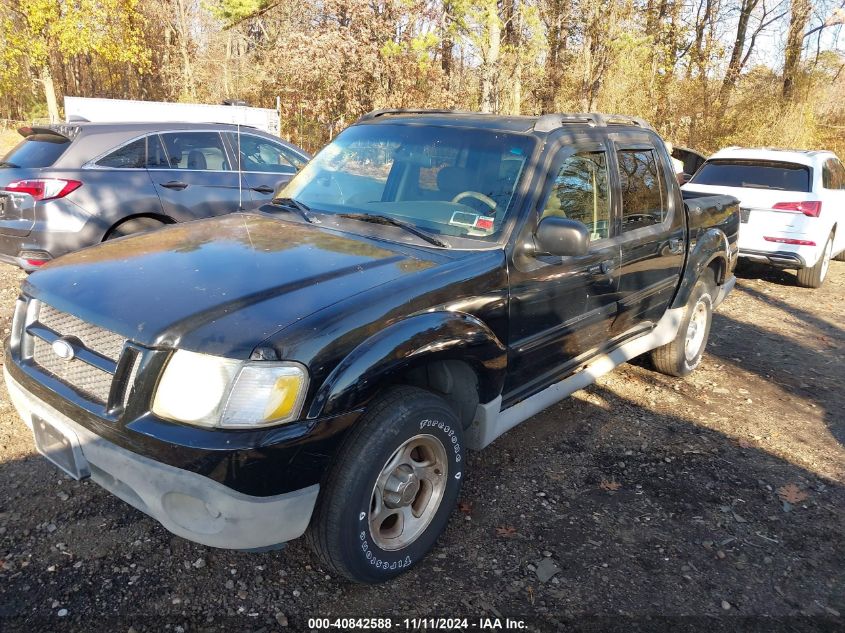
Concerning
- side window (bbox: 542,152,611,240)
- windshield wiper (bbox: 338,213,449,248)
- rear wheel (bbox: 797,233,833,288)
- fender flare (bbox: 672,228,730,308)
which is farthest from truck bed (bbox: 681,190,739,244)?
rear wheel (bbox: 797,233,833,288)

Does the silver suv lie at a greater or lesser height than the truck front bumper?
greater

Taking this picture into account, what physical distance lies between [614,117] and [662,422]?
2158mm

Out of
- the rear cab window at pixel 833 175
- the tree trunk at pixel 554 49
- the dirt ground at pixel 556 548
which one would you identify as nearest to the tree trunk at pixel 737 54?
the tree trunk at pixel 554 49

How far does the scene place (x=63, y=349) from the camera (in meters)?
2.54

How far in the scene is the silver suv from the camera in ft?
18.8

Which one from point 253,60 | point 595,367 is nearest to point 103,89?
point 253,60

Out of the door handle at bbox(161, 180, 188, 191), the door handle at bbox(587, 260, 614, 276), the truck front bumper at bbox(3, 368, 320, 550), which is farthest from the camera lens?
the door handle at bbox(161, 180, 188, 191)

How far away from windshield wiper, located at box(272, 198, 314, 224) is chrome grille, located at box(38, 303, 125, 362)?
134 centimetres

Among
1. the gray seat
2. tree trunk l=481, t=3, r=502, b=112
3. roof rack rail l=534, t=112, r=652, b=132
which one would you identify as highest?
tree trunk l=481, t=3, r=502, b=112

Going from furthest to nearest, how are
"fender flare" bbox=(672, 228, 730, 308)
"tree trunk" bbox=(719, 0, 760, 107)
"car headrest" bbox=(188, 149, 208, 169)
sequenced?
"tree trunk" bbox=(719, 0, 760, 107)
"car headrest" bbox=(188, 149, 208, 169)
"fender flare" bbox=(672, 228, 730, 308)

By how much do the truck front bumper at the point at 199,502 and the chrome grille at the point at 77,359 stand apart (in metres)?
0.17

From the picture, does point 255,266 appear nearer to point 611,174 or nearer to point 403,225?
point 403,225

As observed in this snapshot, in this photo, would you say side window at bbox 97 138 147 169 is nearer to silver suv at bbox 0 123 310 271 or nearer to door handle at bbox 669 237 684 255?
silver suv at bbox 0 123 310 271

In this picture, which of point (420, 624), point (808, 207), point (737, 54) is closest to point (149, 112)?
point (808, 207)
